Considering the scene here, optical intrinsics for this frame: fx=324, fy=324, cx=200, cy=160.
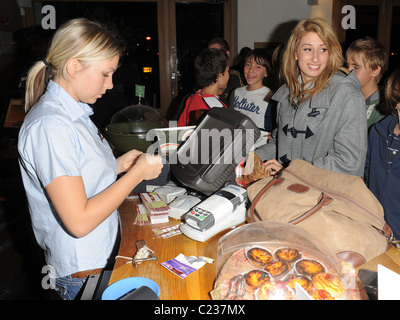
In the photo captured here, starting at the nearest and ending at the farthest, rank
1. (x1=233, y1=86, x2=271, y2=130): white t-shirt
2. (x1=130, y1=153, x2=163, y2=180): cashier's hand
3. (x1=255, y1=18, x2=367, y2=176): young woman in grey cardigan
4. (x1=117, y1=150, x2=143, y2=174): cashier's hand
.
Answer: (x1=130, y1=153, x2=163, y2=180): cashier's hand → (x1=117, y1=150, x2=143, y2=174): cashier's hand → (x1=255, y1=18, x2=367, y2=176): young woman in grey cardigan → (x1=233, y1=86, x2=271, y2=130): white t-shirt

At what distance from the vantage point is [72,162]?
1002 millimetres

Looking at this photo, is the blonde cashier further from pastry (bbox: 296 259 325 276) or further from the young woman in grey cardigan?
the young woman in grey cardigan

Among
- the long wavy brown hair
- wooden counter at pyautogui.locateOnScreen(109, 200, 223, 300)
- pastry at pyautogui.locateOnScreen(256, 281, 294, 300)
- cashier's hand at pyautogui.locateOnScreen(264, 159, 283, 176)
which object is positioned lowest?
wooden counter at pyautogui.locateOnScreen(109, 200, 223, 300)

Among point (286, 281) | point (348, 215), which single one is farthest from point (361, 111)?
point (286, 281)

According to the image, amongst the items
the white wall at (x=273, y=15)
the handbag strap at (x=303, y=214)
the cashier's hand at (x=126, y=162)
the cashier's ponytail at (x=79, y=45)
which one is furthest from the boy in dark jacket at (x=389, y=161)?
the white wall at (x=273, y=15)

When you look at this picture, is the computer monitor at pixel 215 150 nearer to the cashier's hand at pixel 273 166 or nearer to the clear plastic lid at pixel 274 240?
the clear plastic lid at pixel 274 240

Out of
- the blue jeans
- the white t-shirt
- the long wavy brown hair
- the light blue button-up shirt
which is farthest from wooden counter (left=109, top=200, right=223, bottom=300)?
the white t-shirt

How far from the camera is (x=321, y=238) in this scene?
106 centimetres

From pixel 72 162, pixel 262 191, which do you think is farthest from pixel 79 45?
pixel 262 191

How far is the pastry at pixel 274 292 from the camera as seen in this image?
87cm

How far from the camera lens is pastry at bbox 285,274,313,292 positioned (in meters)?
0.90

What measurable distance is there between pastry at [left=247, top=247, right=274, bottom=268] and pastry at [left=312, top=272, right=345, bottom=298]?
14 centimetres

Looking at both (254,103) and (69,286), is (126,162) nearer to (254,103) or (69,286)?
(69,286)
